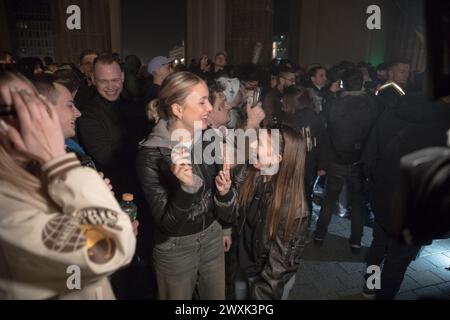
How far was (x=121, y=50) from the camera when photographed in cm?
1089

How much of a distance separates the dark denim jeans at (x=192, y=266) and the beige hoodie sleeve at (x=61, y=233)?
882 mm

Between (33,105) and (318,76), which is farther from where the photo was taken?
(318,76)

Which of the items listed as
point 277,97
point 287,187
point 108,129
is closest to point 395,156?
point 287,187

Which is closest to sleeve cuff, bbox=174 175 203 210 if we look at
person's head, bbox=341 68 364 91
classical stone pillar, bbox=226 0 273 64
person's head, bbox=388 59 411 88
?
person's head, bbox=341 68 364 91

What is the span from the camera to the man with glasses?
15.8 feet

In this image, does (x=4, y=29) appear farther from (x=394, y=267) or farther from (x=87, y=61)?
(x=394, y=267)

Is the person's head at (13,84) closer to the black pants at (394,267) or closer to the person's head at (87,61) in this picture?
the black pants at (394,267)

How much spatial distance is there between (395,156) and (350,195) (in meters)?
1.41

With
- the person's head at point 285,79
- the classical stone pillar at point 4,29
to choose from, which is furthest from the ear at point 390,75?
the classical stone pillar at point 4,29

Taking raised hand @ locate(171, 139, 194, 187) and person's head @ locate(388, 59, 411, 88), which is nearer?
raised hand @ locate(171, 139, 194, 187)

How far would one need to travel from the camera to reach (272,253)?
2.18 metres

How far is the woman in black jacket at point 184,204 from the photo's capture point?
6.90 ft

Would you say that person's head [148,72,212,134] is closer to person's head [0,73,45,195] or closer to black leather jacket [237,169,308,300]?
black leather jacket [237,169,308,300]

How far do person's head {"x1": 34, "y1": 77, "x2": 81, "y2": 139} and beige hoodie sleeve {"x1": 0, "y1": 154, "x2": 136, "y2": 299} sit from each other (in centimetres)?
101
